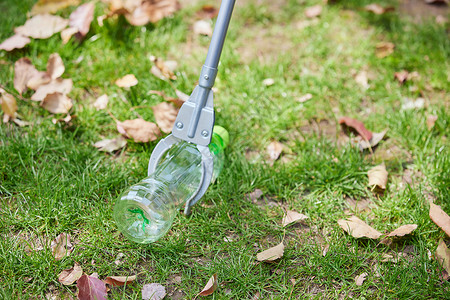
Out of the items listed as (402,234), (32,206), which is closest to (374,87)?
(402,234)

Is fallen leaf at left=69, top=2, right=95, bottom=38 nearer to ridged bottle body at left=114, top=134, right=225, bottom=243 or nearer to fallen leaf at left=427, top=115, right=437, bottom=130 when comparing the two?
ridged bottle body at left=114, top=134, right=225, bottom=243

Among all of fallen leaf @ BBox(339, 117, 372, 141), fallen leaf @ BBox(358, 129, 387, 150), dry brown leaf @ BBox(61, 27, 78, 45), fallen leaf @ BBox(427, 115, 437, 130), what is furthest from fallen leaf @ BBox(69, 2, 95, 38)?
fallen leaf @ BBox(427, 115, 437, 130)

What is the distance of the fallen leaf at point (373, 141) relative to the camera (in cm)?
240

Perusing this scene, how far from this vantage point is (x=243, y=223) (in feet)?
6.63

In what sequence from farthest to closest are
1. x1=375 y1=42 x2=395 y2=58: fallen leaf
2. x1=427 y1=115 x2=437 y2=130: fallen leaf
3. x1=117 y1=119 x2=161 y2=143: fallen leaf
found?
x1=375 y1=42 x2=395 y2=58: fallen leaf
x1=427 y1=115 x2=437 y2=130: fallen leaf
x1=117 y1=119 x2=161 y2=143: fallen leaf

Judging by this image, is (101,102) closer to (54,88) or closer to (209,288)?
(54,88)

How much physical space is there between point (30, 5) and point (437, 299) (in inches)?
120

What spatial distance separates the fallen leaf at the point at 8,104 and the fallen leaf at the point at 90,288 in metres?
1.12

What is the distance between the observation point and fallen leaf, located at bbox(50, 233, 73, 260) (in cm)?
179

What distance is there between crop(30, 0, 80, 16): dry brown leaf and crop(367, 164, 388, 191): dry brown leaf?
7.71 ft

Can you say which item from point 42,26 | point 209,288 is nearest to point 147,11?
A: point 42,26

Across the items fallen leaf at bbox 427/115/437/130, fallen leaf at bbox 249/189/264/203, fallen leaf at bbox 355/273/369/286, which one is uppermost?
fallen leaf at bbox 427/115/437/130

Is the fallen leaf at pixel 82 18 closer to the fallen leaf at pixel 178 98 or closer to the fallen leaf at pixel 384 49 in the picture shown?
the fallen leaf at pixel 178 98

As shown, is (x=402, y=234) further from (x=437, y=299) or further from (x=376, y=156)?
(x=376, y=156)
